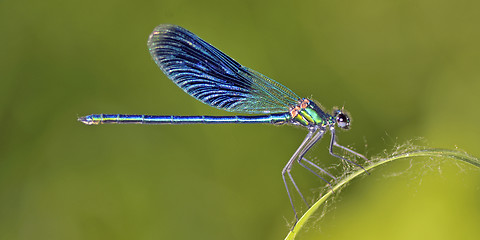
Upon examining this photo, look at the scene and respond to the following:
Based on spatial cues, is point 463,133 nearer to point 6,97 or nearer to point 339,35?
point 339,35

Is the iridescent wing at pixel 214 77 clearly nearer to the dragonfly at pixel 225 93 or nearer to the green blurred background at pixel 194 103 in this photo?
the dragonfly at pixel 225 93

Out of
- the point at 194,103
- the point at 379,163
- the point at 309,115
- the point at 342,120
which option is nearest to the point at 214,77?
the point at 194,103

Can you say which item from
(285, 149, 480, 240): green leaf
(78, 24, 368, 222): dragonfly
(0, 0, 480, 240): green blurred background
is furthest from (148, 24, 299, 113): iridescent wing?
(285, 149, 480, 240): green leaf

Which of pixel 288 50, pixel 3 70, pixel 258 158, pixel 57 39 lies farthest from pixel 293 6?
pixel 3 70

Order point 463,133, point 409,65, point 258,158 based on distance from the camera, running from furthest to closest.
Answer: point 409,65 < point 258,158 < point 463,133

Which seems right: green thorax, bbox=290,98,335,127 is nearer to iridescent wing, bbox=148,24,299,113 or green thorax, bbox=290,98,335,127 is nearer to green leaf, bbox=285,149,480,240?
iridescent wing, bbox=148,24,299,113

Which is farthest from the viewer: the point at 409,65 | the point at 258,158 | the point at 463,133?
the point at 409,65
